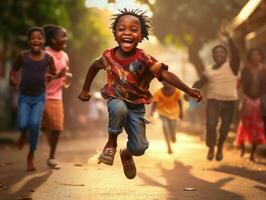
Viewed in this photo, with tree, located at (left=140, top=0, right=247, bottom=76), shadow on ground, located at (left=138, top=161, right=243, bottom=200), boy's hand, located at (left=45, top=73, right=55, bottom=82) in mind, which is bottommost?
shadow on ground, located at (left=138, top=161, right=243, bottom=200)

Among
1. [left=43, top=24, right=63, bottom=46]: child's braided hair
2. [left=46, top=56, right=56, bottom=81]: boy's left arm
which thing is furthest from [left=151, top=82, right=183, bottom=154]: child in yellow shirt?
[left=46, top=56, right=56, bottom=81]: boy's left arm

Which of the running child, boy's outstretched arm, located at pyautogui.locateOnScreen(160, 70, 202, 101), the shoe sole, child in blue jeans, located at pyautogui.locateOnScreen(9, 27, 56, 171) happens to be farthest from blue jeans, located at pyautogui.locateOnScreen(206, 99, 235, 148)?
the shoe sole

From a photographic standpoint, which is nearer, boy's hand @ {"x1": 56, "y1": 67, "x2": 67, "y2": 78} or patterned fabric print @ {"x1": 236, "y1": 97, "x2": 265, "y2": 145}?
boy's hand @ {"x1": 56, "y1": 67, "x2": 67, "y2": 78}

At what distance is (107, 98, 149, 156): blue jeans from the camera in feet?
19.2

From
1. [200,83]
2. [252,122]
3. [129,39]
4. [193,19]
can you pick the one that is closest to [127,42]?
[129,39]

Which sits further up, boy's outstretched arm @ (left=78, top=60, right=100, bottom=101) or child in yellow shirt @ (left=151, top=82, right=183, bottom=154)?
child in yellow shirt @ (left=151, top=82, right=183, bottom=154)

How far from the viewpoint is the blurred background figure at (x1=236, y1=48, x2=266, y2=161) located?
10.7 m

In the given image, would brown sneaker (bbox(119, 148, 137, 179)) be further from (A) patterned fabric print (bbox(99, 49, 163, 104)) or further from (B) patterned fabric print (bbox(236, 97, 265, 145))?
(B) patterned fabric print (bbox(236, 97, 265, 145))

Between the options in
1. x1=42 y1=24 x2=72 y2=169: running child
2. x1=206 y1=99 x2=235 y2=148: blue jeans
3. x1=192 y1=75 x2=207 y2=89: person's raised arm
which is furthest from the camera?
x1=206 y1=99 x2=235 y2=148: blue jeans

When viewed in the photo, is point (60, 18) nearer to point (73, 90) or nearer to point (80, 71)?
point (73, 90)

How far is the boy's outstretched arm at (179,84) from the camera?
5633 millimetres

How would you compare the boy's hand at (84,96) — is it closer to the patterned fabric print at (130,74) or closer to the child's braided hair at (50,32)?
the patterned fabric print at (130,74)

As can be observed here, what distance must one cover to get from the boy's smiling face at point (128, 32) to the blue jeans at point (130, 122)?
1.87ft

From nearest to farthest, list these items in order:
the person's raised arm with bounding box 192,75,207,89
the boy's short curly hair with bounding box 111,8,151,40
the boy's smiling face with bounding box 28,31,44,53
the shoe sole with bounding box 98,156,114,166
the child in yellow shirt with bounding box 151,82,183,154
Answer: the shoe sole with bounding box 98,156,114,166 → the boy's short curly hair with bounding box 111,8,151,40 → the boy's smiling face with bounding box 28,31,44,53 → the person's raised arm with bounding box 192,75,207,89 → the child in yellow shirt with bounding box 151,82,183,154
